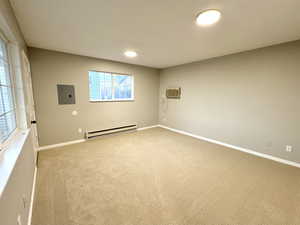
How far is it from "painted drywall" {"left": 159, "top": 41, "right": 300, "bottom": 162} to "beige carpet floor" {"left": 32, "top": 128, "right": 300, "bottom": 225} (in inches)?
19.5

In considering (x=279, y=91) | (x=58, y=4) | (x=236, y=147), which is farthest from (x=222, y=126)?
(x=58, y=4)

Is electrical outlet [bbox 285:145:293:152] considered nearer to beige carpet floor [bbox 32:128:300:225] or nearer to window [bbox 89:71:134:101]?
beige carpet floor [bbox 32:128:300:225]

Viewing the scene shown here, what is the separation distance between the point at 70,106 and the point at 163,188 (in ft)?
9.81

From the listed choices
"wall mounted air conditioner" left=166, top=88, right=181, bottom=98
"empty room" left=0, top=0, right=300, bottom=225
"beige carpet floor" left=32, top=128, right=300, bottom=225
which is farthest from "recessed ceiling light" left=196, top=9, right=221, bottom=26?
"wall mounted air conditioner" left=166, top=88, right=181, bottom=98

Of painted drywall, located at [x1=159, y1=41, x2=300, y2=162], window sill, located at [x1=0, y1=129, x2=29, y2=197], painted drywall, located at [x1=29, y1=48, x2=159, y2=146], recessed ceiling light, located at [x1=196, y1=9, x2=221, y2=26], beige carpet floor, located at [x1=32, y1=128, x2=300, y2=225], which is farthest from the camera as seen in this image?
painted drywall, located at [x1=29, y1=48, x2=159, y2=146]

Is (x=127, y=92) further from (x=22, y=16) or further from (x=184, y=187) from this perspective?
(x=184, y=187)

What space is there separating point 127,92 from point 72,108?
176cm

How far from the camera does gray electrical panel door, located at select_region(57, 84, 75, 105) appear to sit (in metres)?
3.20

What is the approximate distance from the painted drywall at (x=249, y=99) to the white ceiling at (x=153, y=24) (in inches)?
15.3

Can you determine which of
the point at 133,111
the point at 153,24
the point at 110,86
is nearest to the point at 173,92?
the point at 133,111

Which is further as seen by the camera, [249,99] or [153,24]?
[249,99]

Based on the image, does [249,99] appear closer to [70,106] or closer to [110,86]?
[110,86]

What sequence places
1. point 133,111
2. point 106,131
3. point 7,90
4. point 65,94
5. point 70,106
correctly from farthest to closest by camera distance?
point 133,111, point 106,131, point 70,106, point 65,94, point 7,90

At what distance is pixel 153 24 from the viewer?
1.88 m
